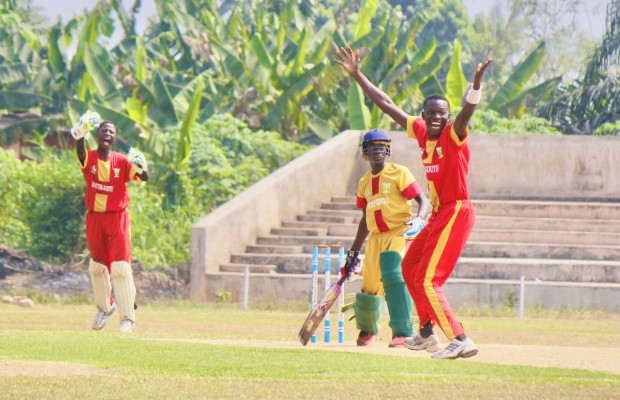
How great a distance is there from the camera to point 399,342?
1133cm

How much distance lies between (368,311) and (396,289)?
641 millimetres

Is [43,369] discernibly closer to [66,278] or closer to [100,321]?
[100,321]

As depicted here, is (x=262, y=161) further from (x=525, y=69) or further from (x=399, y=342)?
(x=399, y=342)

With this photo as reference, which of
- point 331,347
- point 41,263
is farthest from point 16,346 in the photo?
point 41,263

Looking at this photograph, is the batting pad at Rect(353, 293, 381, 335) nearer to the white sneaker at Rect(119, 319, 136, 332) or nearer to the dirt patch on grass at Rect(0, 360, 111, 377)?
the white sneaker at Rect(119, 319, 136, 332)

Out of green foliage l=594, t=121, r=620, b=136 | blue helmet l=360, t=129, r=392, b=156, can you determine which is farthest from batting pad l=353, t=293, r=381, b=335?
green foliage l=594, t=121, r=620, b=136

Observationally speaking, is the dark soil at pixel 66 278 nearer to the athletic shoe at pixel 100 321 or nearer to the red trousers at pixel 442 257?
the athletic shoe at pixel 100 321

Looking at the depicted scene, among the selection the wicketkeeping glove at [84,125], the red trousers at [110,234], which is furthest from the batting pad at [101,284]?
the wicketkeeping glove at [84,125]

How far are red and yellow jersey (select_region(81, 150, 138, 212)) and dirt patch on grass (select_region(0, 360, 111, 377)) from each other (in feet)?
13.6

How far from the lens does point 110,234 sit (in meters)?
13.7

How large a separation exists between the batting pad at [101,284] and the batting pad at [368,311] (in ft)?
10.5

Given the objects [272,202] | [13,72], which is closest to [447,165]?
[272,202]

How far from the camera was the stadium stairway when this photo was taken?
20.2m

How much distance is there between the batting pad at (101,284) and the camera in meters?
13.9
